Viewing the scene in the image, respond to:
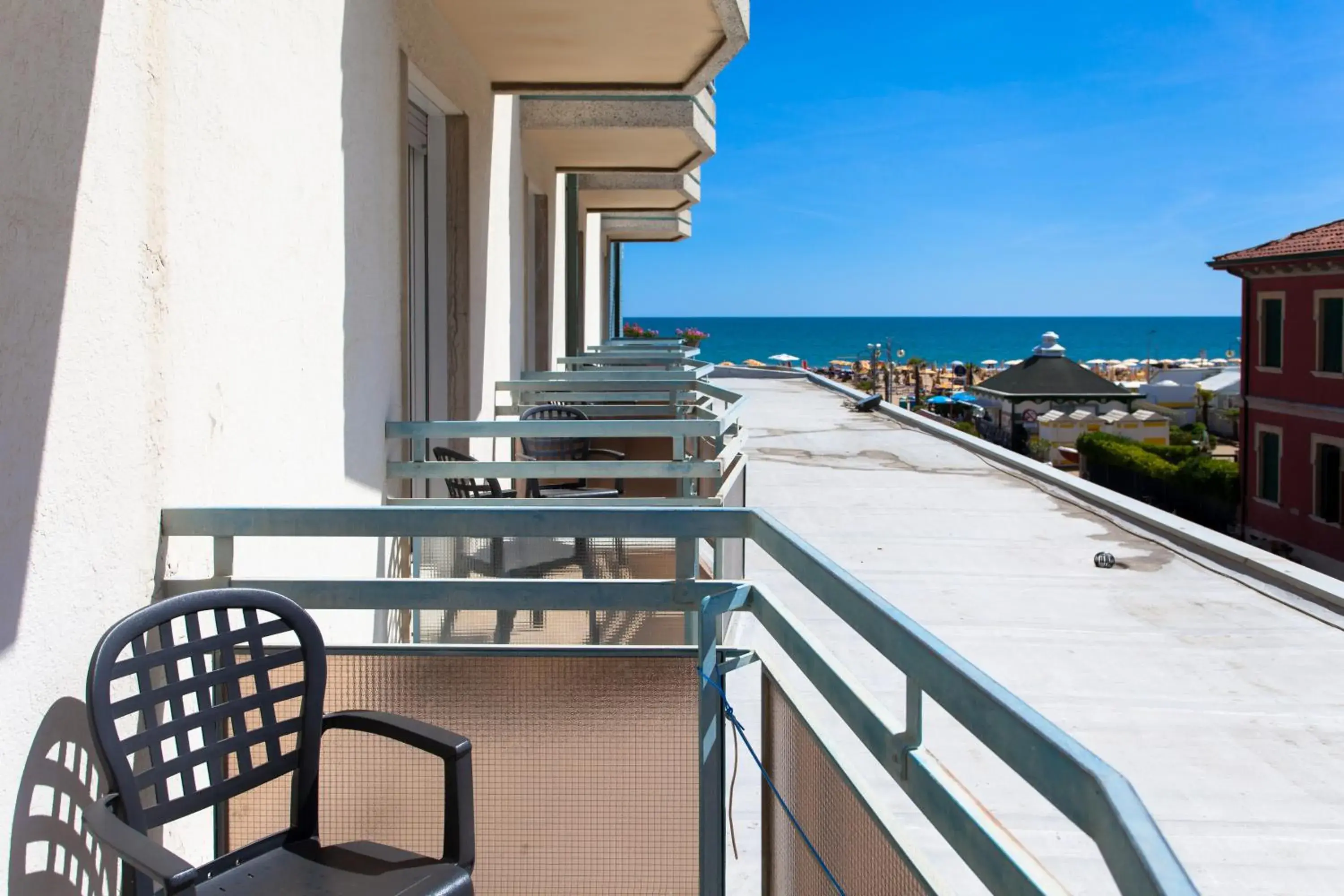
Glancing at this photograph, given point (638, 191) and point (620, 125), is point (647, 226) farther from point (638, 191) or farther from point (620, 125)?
point (620, 125)

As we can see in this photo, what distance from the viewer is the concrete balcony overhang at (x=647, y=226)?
890 inches

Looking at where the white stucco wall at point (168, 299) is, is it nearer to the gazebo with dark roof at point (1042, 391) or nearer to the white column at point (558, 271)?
the white column at point (558, 271)

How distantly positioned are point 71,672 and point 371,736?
644mm

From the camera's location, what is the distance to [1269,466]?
28.6 m

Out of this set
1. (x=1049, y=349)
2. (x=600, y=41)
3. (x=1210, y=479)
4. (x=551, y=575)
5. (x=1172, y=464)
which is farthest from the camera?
(x=1049, y=349)

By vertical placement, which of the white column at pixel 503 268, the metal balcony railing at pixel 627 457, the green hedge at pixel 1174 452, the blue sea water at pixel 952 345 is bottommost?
the green hedge at pixel 1174 452

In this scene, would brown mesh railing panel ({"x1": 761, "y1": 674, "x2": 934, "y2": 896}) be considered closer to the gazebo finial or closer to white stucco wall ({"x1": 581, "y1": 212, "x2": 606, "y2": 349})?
white stucco wall ({"x1": 581, "y1": 212, "x2": 606, "y2": 349})

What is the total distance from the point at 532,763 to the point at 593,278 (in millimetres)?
17891

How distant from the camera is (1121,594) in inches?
292

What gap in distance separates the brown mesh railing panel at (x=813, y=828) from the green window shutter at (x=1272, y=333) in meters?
28.4

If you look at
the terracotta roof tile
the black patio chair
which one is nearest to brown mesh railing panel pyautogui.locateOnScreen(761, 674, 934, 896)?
the black patio chair

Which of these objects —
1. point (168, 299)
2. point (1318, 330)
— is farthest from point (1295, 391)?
point (168, 299)

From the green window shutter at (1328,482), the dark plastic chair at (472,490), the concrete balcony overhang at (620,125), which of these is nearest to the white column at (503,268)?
the concrete balcony overhang at (620,125)

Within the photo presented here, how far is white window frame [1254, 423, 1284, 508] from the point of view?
27.9 metres
